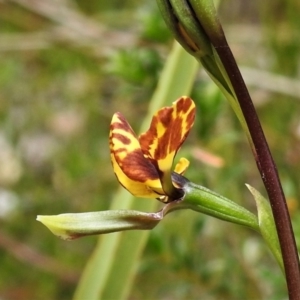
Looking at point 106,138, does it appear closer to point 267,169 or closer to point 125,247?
point 125,247

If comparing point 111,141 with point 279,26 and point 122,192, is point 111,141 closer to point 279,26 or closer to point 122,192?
point 122,192

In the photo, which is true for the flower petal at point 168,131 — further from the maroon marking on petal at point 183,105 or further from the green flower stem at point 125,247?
the green flower stem at point 125,247

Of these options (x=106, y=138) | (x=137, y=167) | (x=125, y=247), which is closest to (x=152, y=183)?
(x=137, y=167)

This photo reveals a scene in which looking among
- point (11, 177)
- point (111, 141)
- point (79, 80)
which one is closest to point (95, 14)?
point (79, 80)

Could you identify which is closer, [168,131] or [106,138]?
[168,131]

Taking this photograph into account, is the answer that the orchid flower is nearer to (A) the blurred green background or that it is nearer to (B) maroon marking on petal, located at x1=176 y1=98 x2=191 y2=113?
(B) maroon marking on petal, located at x1=176 y1=98 x2=191 y2=113
